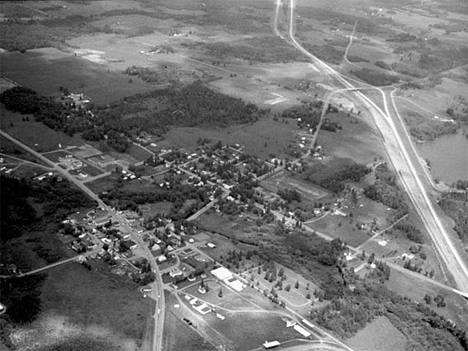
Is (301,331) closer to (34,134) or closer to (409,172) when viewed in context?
(409,172)

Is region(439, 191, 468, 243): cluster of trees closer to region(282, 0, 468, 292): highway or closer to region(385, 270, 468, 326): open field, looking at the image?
region(282, 0, 468, 292): highway

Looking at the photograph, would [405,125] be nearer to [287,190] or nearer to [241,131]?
[241,131]

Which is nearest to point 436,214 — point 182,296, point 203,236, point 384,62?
→ point 203,236

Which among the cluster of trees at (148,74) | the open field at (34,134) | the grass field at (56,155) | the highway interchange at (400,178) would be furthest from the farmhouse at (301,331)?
the cluster of trees at (148,74)

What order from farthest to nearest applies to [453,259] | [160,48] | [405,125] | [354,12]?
[354,12], [160,48], [405,125], [453,259]

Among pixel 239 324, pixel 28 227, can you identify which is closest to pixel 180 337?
pixel 239 324

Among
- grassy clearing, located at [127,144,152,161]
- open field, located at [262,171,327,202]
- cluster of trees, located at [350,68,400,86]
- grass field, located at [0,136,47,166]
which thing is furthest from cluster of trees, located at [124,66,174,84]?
open field, located at [262,171,327,202]

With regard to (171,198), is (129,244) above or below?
below
